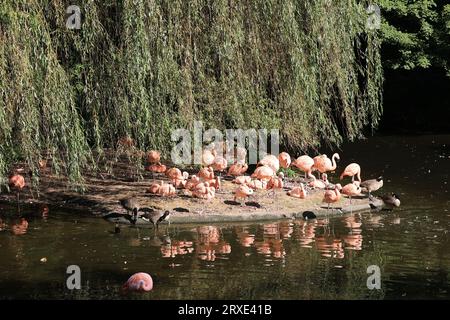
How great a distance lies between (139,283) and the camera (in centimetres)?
869

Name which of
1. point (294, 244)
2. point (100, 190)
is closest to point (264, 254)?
point (294, 244)

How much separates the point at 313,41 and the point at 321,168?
2.42 m

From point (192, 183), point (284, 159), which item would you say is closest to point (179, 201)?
point (192, 183)

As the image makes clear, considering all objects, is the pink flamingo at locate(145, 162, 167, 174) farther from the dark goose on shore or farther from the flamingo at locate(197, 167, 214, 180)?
the dark goose on shore

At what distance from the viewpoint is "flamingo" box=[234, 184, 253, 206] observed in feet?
43.5

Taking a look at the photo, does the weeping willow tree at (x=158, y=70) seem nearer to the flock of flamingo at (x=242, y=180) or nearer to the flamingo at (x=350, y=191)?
the flock of flamingo at (x=242, y=180)

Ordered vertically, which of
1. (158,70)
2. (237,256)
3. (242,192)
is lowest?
(237,256)

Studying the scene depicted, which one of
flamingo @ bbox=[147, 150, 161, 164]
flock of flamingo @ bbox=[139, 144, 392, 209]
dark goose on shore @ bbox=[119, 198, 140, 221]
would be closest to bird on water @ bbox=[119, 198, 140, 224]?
dark goose on shore @ bbox=[119, 198, 140, 221]

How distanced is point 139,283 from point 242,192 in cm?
471

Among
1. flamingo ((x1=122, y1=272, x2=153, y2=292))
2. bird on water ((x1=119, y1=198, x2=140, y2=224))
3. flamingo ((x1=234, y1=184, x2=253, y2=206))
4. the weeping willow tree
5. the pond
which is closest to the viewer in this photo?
flamingo ((x1=122, y1=272, x2=153, y2=292))

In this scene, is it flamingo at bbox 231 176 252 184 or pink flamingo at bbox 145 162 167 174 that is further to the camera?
pink flamingo at bbox 145 162 167 174

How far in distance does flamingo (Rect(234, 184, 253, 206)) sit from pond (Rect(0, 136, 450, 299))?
89 cm

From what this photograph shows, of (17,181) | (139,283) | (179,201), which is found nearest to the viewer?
(139,283)

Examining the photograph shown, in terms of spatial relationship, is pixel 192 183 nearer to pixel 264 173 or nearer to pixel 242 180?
pixel 242 180
